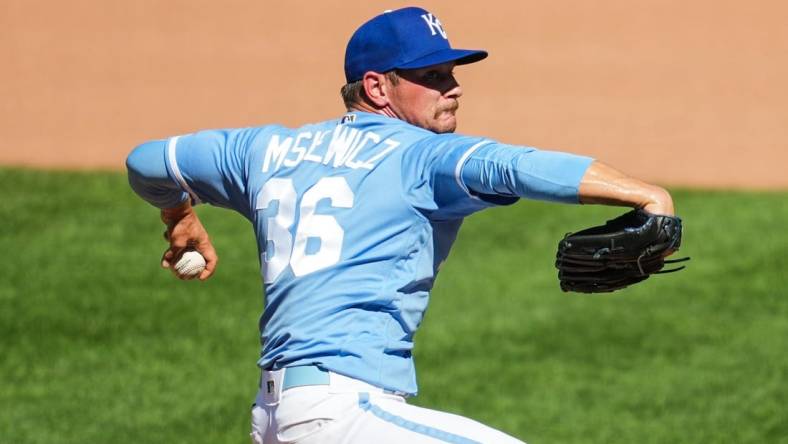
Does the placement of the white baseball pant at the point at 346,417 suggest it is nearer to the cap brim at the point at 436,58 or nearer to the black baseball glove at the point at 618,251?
the black baseball glove at the point at 618,251

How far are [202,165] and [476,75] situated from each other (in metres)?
10.8

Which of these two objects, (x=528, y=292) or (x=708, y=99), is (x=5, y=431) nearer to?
(x=528, y=292)

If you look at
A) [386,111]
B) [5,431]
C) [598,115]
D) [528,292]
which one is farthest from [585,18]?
[386,111]

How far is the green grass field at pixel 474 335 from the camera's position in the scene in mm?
8250

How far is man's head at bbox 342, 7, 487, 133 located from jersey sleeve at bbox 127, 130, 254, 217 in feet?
1.27

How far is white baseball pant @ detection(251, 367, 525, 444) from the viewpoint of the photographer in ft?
11.4

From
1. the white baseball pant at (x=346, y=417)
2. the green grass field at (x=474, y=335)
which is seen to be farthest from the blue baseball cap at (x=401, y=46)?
the green grass field at (x=474, y=335)

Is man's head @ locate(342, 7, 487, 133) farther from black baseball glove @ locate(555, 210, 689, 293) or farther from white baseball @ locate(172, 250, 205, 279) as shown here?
white baseball @ locate(172, 250, 205, 279)

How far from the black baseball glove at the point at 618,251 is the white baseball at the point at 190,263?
146 cm

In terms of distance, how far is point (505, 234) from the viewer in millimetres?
11852

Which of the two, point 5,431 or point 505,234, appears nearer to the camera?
point 5,431

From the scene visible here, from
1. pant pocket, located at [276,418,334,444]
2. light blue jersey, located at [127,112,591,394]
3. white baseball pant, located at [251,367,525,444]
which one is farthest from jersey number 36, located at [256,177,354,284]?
pant pocket, located at [276,418,334,444]

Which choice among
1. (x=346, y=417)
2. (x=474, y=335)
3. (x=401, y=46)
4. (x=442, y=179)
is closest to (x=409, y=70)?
(x=401, y=46)

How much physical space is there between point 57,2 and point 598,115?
5935 millimetres
